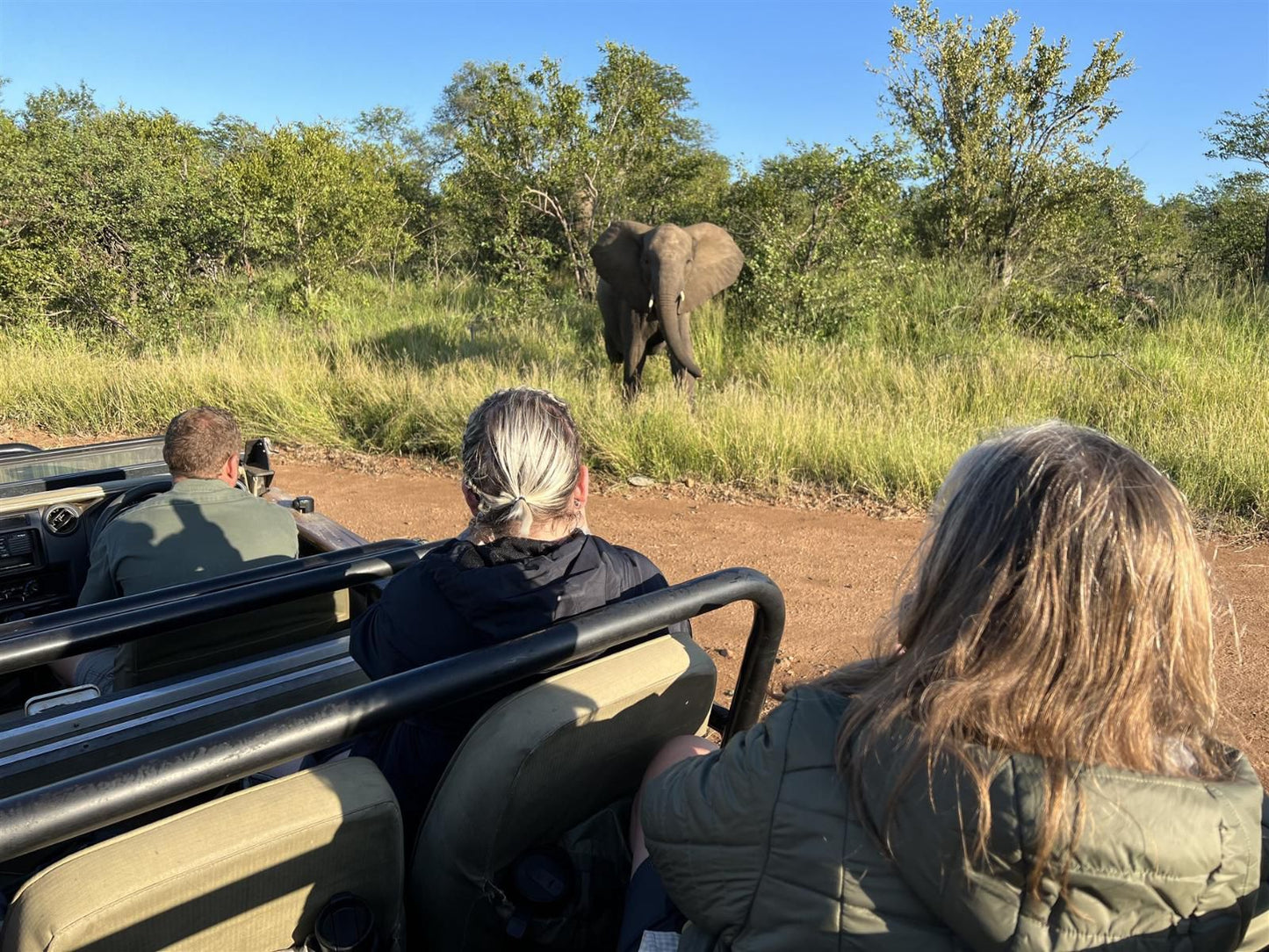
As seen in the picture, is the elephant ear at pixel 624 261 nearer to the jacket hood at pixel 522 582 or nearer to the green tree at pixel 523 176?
the green tree at pixel 523 176

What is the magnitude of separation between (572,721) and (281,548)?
1846mm

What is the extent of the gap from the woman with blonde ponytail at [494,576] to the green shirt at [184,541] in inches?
45.9

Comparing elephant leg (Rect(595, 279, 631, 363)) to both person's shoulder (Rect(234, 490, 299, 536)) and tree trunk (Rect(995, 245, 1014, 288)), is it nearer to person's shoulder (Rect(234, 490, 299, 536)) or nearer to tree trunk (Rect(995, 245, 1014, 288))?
tree trunk (Rect(995, 245, 1014, 288))

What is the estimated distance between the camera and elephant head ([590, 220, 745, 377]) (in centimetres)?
896

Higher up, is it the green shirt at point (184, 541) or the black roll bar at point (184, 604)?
the black roll bar at point (184, 604)

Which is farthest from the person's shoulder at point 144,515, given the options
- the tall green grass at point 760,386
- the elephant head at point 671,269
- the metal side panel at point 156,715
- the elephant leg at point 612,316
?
the elephant leg at point 612,316

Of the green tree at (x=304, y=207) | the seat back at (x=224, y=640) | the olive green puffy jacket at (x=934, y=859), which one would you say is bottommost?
the seat back at (x=224, y=640)

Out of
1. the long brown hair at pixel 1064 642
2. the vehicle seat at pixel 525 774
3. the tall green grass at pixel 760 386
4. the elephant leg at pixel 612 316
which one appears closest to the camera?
the long brown hair at pixel 1064 642

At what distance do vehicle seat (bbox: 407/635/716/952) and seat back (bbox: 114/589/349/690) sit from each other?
41.5 inches

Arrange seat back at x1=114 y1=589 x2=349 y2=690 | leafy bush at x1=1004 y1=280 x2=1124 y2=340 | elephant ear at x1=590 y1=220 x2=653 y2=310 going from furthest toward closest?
elephant ear at x1=590 y1=220 x2=653 y2=310
leafy bush at x1=1004 y1=280 x2=1124 y2=340
seat back at x1=114 y1=589 x2=349 y2=690

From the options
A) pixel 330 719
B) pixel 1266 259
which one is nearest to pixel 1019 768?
pixel 330 719

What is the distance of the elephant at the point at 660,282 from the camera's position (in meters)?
8.99

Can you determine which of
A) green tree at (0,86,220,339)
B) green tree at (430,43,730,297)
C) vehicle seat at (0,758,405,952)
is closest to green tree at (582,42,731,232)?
green tree at (430,43,730,297)

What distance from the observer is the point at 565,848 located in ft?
5.33
